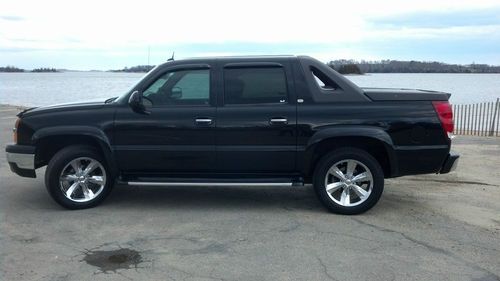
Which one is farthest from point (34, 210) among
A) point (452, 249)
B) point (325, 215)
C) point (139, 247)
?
point (452, 249)

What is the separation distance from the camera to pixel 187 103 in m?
6.50

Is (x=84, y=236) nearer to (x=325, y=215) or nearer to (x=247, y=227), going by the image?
(x=247, y=227)

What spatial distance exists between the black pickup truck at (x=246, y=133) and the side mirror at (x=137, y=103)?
0.5 inches

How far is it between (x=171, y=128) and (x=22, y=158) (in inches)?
73.4

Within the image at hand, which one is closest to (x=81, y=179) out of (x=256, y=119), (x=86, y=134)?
(x=86, y=134)

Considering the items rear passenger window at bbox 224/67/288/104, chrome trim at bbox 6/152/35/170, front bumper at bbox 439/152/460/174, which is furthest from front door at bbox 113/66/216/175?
front bumper at bbox 439/152/460/174

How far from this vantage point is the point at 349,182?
21.1 feet

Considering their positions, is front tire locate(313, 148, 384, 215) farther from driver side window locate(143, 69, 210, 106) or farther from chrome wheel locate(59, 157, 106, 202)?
chrome wheel locate(59, 157, 106, 202)

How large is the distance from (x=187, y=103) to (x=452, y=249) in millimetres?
3296

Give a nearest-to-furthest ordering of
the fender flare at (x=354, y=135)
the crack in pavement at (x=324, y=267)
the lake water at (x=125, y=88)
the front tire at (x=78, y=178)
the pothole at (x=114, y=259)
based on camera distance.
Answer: the crack in pavement at (x=324, y=267), the pothole at (x=114, y=259), the fender flare at (x=354, y=135), the front tire at (x=78, y=178), the lake water at (x=125, y=88)

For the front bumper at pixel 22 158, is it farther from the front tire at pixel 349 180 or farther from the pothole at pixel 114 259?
the front tire at pixel 349 180

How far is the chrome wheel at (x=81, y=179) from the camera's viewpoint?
6590 millimetres

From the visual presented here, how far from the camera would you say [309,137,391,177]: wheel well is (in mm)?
6387

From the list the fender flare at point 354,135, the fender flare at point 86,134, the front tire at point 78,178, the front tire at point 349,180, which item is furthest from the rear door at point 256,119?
the front tire at point 78,178
